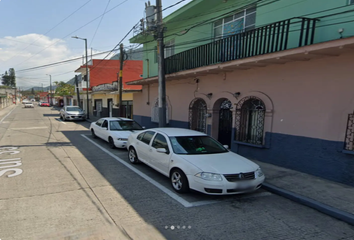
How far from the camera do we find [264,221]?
3.93 metres

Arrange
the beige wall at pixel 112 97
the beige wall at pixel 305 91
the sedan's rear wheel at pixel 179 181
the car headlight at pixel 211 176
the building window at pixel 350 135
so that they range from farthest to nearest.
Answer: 1. the beige wall at pixel 112 97
2. the beige wall at pixel 305 91
3. the building window at pixel 350 135
4. the sedan's rear wheel at pixel 179 181
5. the car headlight at pixel 211 176

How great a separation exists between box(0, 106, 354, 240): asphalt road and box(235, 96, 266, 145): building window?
10.6 ft

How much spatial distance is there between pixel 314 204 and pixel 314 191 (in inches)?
31.7

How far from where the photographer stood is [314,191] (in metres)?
5.18

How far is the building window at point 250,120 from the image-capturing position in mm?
8016

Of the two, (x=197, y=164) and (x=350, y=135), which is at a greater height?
(x=350, y=135)

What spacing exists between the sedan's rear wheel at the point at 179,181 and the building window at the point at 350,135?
14.5 feet

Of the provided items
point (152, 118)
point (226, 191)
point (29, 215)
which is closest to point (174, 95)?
point (152, 118)

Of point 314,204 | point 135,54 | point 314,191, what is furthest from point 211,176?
point 135,54

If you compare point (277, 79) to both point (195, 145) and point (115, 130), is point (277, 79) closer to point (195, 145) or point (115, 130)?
point (195, 145)

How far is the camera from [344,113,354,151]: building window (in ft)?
18.4

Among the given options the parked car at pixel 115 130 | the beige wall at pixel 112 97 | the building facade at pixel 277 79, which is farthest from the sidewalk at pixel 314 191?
the beige wall at pixel 112 97

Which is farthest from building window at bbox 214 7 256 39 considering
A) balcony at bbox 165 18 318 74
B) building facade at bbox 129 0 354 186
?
balcony at bbox 165 18 318 74

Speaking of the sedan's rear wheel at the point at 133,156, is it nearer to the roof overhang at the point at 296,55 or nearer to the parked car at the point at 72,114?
the roof overhang at the point at 296,55
